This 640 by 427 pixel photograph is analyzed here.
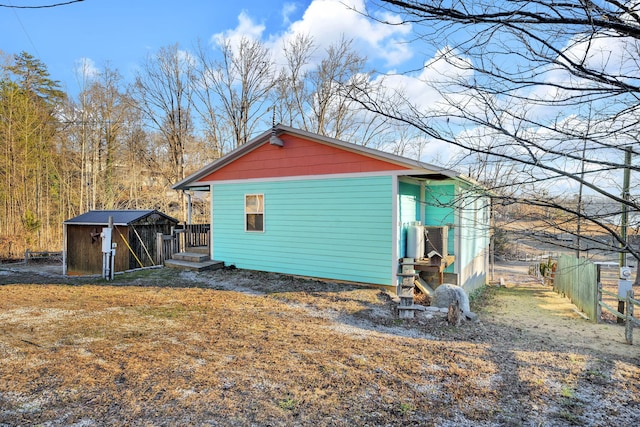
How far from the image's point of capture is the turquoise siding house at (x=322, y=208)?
7953 mm

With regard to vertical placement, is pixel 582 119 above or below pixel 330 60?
below

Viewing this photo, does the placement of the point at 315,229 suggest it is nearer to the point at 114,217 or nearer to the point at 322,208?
the point at 322,208

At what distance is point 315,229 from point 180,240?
5.56 meters

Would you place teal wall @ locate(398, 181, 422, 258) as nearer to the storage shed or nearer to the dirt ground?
the dirt ground

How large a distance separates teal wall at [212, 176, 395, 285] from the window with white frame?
0.16 metres

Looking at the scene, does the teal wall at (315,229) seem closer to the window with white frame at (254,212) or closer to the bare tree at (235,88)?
the window with white frame at (254,212)

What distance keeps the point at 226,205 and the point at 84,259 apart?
566 centimetres

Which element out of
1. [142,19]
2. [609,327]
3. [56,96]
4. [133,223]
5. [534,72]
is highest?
[56,96]

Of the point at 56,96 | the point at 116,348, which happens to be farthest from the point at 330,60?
the point at 116,348

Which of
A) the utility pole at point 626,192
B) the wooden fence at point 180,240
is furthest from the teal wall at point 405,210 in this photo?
the wooden fence at point 180,240

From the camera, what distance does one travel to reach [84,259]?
11.8 metres

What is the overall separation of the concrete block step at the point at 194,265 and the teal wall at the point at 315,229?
29cm

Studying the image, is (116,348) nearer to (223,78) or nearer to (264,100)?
(264,100)

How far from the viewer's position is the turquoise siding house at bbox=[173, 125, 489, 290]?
7953 mm
